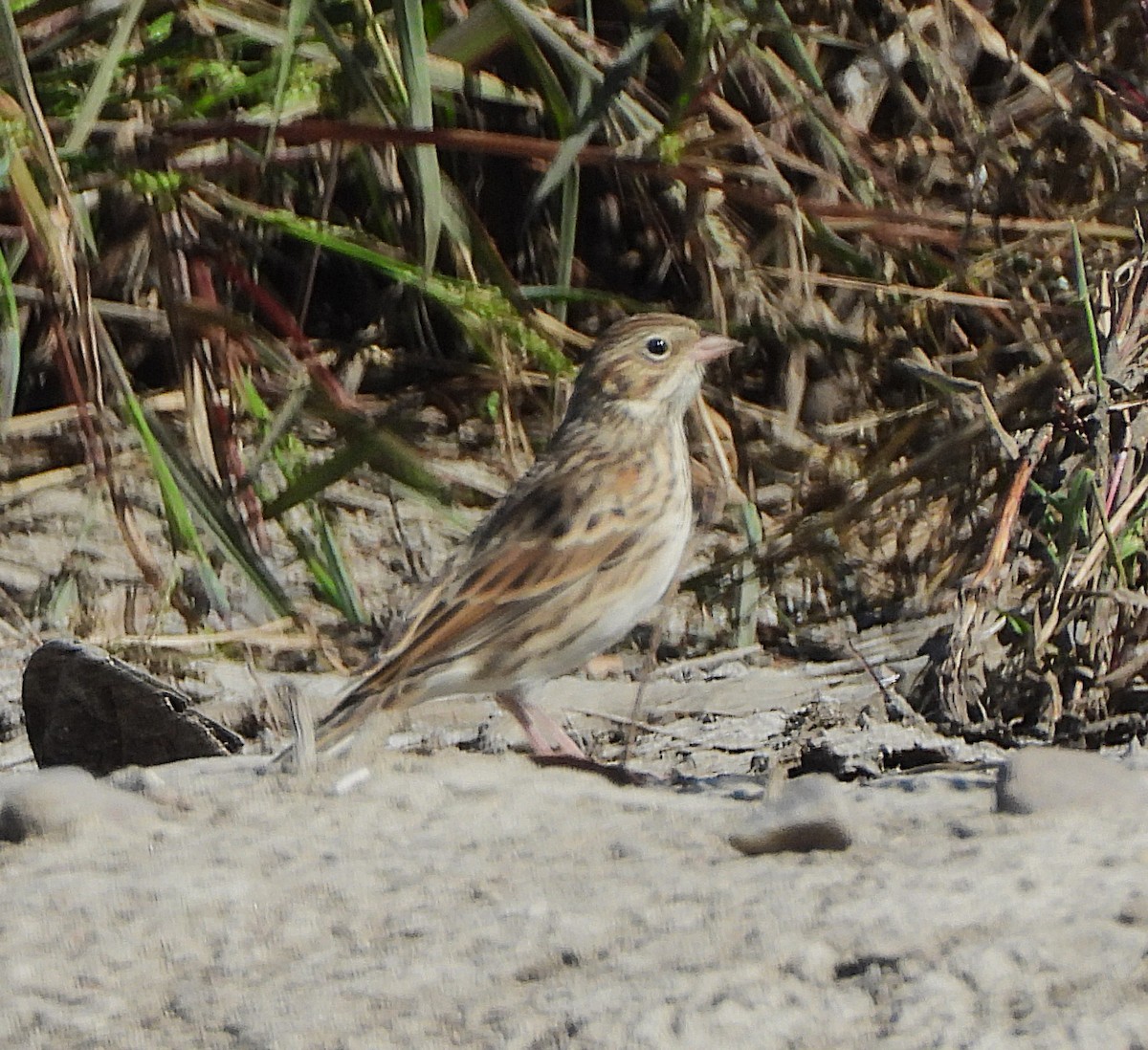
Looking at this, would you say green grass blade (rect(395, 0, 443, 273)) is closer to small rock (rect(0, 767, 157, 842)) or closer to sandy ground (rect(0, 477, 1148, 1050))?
sandy ground (rect(0, 477, 1148, 1050))

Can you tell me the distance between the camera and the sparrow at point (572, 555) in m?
3.70

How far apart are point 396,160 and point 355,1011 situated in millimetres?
2921

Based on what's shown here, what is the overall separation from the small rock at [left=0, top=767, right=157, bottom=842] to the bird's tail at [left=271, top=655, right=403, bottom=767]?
0.28 metres

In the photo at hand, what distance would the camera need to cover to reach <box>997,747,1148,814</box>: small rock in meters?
2.64

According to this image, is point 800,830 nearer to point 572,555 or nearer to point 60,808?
point 60,808

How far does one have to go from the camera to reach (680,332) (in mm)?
4434

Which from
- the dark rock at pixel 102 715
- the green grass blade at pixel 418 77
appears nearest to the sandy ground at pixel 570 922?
the dark rock at pixel 102 715

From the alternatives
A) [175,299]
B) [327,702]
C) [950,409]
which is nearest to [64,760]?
[327,702]

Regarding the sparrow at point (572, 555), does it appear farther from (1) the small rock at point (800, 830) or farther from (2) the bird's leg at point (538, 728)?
(1) the small rock at point (800, 830)

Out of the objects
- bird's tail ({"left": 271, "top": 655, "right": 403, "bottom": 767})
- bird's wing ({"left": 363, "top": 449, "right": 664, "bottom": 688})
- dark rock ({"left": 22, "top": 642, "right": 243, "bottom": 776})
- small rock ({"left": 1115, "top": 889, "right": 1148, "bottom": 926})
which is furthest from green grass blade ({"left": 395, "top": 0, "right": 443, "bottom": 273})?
small rock ({"left": 1115, "top": 889, "right": 1148, "bottom": 926})

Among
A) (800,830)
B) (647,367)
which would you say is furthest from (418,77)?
(800,830)

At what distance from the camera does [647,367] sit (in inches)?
173

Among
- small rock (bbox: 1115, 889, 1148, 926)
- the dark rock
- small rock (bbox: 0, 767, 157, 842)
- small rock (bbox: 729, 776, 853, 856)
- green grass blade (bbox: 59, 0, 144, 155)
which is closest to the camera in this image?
small rock (bbox: 1115, 889, 1148, 926)

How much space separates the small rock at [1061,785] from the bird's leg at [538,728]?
941 millimetres
